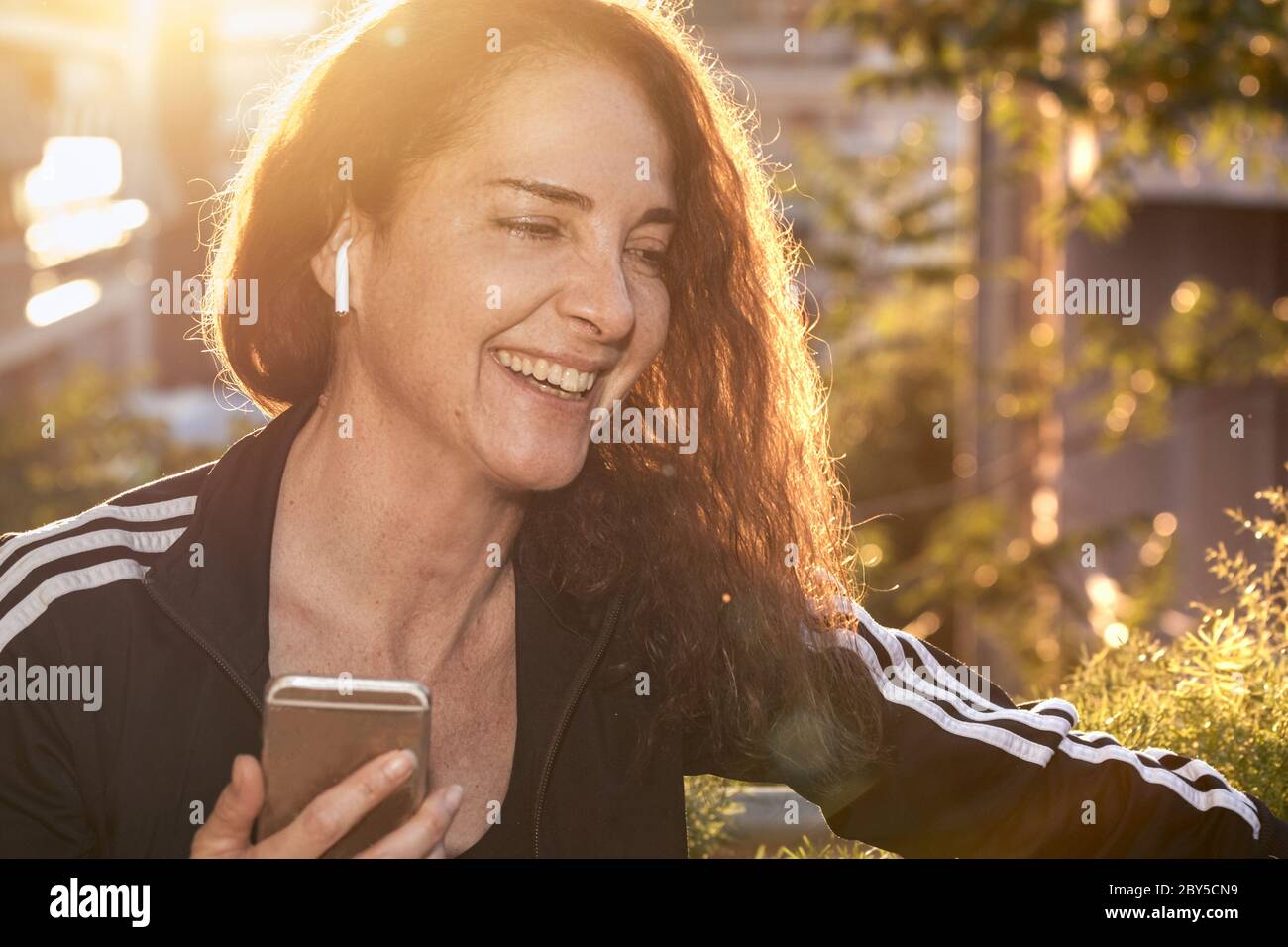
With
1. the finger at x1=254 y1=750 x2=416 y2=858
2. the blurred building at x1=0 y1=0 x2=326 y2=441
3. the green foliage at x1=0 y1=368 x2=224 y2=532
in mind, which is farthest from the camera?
the blurred building at x1=0 y1=0 x2=326 y2=441

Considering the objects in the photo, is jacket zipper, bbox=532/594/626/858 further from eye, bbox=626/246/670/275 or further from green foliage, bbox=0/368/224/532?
green foliage, bbox=0/368/224/532

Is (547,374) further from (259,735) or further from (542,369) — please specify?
(259,735)

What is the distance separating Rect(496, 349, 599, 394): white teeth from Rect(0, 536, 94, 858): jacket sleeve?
28.7 inches

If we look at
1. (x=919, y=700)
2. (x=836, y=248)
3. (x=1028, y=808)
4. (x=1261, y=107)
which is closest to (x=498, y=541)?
(x=919, y=700)

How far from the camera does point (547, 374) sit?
2186mm

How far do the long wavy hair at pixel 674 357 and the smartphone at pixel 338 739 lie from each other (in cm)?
75

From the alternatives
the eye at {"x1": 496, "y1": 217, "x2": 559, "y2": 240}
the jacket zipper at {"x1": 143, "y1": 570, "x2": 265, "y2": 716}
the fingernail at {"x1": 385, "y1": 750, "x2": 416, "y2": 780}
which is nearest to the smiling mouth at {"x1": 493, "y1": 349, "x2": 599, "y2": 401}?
the eye at {"x1": 496, "y1": 217, "x2": 559, "y2": 240}

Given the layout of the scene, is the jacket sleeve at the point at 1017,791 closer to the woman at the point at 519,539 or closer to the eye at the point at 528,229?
the woman at the point at 519,539

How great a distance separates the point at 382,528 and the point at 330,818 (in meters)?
0.76

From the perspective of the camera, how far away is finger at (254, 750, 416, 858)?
164 cm

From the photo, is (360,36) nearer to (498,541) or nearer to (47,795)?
(498,541)

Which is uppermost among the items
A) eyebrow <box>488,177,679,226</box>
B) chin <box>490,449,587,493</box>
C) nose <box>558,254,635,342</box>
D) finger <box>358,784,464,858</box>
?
eyebrow <box>488,177,679,226</box>

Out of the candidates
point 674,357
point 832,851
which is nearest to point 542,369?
point 674,357

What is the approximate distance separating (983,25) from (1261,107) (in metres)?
0.99
